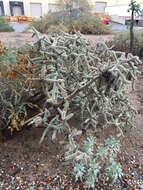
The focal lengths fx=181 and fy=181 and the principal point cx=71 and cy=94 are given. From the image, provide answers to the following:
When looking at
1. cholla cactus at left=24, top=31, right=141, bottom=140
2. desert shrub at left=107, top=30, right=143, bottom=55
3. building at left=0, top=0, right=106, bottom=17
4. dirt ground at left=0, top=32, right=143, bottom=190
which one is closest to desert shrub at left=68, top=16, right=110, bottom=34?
desert shrub at left=107, top=30, right=143, bottom=55

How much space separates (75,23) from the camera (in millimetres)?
9531

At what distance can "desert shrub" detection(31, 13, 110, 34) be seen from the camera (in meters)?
9.41

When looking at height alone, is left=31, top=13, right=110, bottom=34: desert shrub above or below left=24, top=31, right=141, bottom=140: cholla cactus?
above

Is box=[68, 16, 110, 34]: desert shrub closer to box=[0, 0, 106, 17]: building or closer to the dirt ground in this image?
the dirt ground

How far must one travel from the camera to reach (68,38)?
1772 mm

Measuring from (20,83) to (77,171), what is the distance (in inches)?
37.4

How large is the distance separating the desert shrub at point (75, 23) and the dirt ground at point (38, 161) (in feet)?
26.3

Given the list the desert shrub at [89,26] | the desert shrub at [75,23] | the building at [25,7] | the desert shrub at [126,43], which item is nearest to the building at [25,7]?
the building at [25,7]

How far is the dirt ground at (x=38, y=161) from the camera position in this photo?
1.58 metres

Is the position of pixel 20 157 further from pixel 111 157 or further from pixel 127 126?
pixel 127 126

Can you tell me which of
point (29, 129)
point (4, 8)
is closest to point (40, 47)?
point (29, 129)

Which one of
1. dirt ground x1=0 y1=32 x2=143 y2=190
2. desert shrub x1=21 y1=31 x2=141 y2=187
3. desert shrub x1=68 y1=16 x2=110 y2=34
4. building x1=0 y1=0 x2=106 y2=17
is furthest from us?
building x1=0 y1=0 x2=106 y2=17

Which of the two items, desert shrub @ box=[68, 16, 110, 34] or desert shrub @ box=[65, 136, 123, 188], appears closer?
desert shrub @ box=[65, 136, 123, 188]

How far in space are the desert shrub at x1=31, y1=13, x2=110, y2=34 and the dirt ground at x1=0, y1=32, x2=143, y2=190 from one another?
802cm
